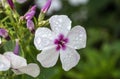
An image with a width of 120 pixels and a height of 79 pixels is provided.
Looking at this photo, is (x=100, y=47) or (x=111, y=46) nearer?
(x=111, y=46)

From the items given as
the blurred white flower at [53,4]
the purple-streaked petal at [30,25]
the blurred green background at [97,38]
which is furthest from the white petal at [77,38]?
the blurred white flower at [53,4]

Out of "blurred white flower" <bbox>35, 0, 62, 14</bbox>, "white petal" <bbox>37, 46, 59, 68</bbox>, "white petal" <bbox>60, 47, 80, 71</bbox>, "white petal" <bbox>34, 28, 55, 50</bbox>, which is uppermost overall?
"white petal" <bbox>34, 28, 55, 50</bbox>

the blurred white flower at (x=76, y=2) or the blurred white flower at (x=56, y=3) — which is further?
the blurred white flower at (x=76, y=2)

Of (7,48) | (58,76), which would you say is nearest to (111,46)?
(58,76)

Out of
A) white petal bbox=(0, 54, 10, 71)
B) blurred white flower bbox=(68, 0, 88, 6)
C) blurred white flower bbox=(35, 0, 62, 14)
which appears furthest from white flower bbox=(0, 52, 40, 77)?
blurred white flower bbox=(68, 0, 88, 6)

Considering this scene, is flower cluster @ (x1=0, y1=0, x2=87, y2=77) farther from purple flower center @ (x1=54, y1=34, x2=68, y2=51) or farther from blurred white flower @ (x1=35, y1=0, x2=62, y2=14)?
blurred white flower @ (x1=35, y1=0, x2=62, y2=14)

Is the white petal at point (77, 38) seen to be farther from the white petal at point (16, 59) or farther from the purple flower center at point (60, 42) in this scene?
the white petal at point (16, 59)

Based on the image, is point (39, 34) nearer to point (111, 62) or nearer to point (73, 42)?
point (73, 42)
